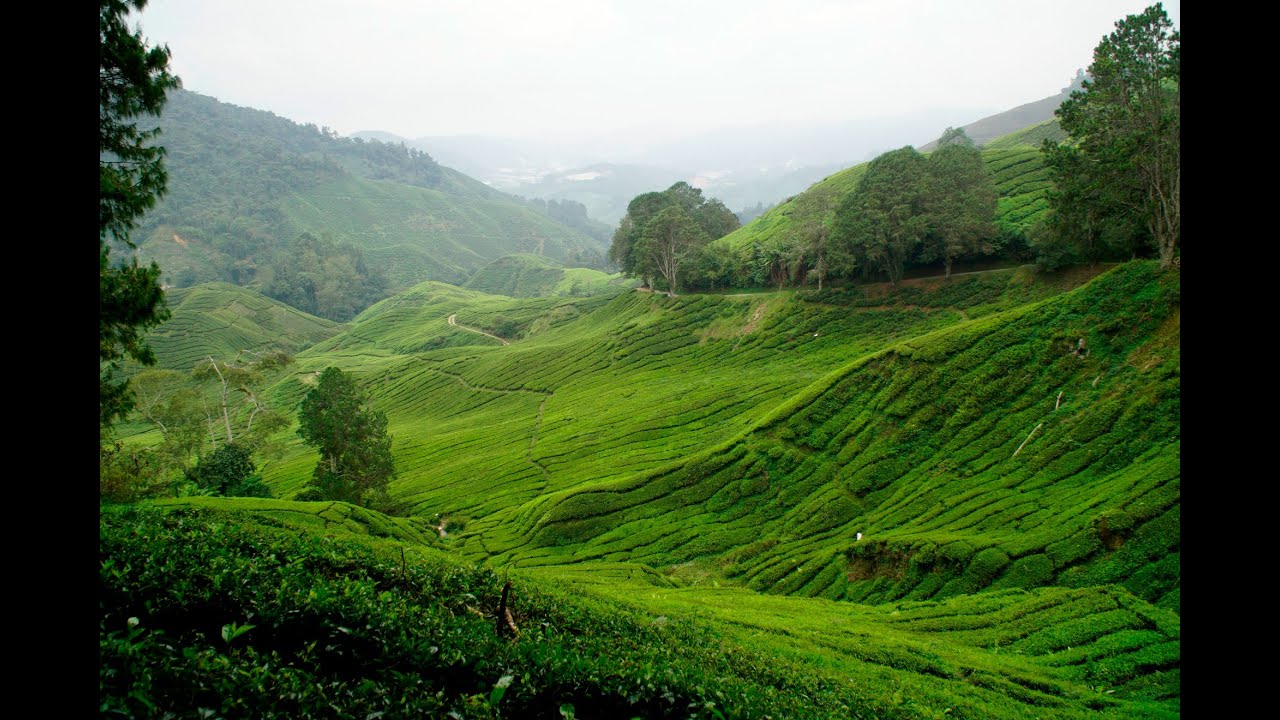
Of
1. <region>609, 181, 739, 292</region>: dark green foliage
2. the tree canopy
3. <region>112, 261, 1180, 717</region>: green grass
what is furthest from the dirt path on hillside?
the tree canopy

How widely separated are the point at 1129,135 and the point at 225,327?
153 metres

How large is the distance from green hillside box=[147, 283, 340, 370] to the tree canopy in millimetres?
131599

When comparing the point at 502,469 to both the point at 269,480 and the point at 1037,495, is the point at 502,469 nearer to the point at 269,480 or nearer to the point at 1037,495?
the point at 269,480

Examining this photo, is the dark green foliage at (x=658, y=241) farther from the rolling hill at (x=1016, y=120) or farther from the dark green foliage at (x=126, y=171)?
the rolling hill at (x=1016, y=120)

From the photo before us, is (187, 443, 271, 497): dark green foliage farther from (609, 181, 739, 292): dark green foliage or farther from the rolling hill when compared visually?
the rolling hill

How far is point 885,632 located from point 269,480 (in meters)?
56.2

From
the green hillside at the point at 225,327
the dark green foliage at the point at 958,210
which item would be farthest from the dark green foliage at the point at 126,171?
the green hillside at the point at 225,327

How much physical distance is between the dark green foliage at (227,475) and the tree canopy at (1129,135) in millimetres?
46133

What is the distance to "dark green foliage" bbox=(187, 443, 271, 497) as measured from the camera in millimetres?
30328

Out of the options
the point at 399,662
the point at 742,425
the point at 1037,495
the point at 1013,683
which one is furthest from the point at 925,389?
the point at 399,662

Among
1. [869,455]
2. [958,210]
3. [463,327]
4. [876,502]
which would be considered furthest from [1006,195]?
[463,327]

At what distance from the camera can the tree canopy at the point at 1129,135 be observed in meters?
26.6

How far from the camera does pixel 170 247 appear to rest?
7347 inches

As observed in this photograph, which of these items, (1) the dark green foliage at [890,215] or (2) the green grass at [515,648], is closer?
(2) the green grass at [515,648]
